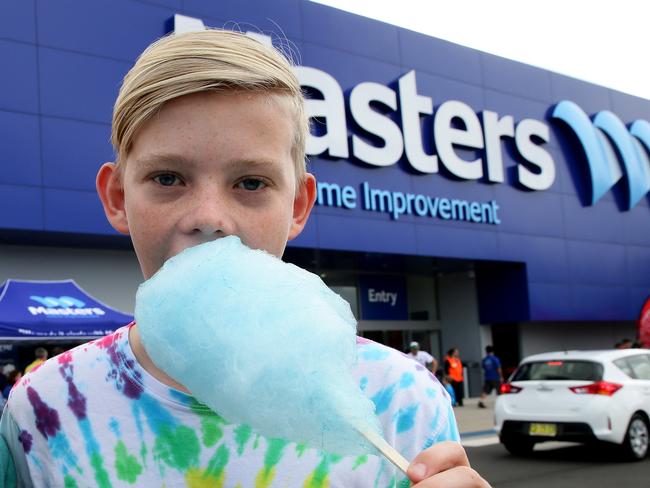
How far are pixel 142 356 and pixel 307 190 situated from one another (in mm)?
509

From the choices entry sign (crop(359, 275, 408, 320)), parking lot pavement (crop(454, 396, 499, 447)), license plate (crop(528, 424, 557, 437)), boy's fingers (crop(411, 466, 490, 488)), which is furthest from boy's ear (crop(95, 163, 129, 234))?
entry sign (crop(359, 275, 408, 320))

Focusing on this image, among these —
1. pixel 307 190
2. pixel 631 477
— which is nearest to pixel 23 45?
pixel 631 477

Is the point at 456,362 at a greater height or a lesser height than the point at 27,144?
lesser

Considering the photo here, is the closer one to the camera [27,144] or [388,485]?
[388,485]

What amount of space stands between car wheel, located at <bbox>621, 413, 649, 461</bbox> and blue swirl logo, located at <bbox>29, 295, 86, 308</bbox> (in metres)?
7.67

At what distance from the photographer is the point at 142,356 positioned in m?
1.50

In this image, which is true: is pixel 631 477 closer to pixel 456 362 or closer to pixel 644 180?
pixel 456 362

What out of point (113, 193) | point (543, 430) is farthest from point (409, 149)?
point (113, 193)

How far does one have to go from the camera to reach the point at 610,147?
2317 centimetres

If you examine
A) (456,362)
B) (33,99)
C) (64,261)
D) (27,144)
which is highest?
(33,99)

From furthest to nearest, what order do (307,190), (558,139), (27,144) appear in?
(558,139)
(27,144)
(307,190)

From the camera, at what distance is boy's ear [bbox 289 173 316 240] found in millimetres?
1671

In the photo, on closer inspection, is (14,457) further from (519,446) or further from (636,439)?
(519,446)

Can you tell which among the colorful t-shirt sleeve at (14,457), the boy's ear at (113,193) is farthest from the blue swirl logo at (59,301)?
the colorful t-shirt sleeve at (14,457)
